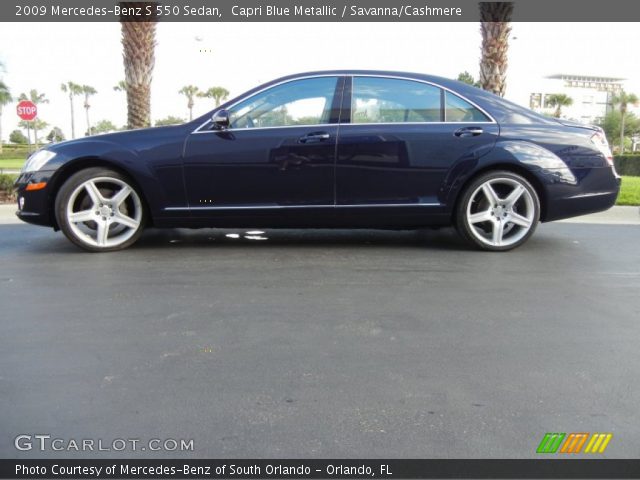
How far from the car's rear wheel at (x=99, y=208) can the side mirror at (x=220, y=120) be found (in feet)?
3.14

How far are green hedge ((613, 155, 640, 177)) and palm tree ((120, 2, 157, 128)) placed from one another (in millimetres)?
33947

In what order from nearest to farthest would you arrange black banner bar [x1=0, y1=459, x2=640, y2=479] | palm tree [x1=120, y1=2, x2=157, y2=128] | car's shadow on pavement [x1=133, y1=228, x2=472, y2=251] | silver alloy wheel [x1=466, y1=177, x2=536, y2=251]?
black banner bar [x1=0, y1=459, x2=640, y2=479], silver alloy wheel [x1=466, y1=177, x2=536, y2=251], car's shadow on pavement [x1=133, y1=228, x2=472, y2=251], palm tree [x1=120, y1=2, x2=157, y2=128]

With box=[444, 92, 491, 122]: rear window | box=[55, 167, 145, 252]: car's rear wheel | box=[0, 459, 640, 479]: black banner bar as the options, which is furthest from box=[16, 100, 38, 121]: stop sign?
box=[0, 459, 640, 479]: black banner bar

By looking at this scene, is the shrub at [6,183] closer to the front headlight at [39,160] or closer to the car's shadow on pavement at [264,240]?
the car's shadow on pavement at [264,240]

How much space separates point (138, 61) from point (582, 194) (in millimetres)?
8492

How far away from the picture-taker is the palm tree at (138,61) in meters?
10.7

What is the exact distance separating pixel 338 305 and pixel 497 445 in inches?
70.4

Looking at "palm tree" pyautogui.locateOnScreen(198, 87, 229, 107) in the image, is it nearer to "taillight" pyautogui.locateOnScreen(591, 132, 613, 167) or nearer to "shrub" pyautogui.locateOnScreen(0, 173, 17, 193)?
"shrub" pyautogui.locateOnScreen(0, 173, 17, 193)

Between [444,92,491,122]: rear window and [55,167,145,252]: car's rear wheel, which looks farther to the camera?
[444,92,491,122]: rear window

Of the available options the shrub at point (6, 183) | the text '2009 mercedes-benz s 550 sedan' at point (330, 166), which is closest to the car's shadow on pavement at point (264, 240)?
the text '2009 mercedes-benz s 550 sedan' at point (330, 166)

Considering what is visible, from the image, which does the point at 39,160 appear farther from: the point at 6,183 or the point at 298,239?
the point at 6,183

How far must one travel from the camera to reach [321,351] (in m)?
3.07

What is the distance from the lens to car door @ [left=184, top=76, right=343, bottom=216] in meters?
5.22

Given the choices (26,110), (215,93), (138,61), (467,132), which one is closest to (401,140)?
(467,132)
